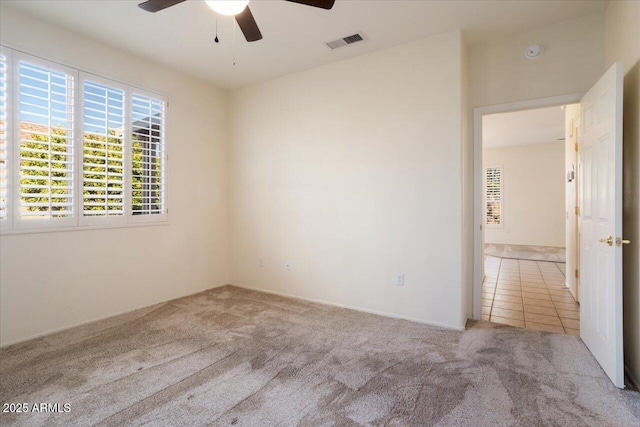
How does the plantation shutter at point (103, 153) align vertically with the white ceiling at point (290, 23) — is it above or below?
below

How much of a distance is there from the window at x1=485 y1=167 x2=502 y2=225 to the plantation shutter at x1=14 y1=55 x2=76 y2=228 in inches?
394

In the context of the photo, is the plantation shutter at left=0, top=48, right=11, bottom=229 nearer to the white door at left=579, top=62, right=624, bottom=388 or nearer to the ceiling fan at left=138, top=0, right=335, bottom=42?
the ceiling fan at left=138, top=0, right=335, bottom=42

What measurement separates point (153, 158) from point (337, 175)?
2.26 metres

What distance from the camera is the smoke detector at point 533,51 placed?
309cm

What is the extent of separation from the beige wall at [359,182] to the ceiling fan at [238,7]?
1.72 m

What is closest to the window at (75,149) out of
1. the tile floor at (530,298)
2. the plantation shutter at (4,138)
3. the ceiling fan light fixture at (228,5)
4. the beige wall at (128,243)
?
the plantation shutter at (4,138)

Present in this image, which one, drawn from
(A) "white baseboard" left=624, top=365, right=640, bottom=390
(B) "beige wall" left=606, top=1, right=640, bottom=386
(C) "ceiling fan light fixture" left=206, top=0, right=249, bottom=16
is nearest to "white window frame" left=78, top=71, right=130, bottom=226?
(C) "ceiling fan light fixture" left=206, top=0, right=249, bottom=16

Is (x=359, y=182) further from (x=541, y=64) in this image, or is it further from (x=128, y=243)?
(x=128, y=243)

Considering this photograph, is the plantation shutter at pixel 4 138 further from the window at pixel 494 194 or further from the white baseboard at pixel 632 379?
the window at pixel 494 194

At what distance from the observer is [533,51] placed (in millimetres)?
3113

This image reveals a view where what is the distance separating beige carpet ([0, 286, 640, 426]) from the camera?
1.86 metres

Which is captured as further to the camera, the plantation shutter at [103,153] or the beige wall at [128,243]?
the plantation shutter at [103,153]

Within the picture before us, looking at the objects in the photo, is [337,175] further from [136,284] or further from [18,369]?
[18,369]

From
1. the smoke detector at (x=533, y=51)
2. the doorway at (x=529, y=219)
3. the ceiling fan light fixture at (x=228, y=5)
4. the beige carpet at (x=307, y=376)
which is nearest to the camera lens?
the ceiling fan light fixture at (x=228, y=5)
